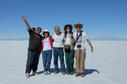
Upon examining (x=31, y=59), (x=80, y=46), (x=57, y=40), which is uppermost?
(x=57, y=40)

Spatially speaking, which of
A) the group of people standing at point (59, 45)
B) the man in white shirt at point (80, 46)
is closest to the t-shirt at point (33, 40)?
the group of people standing at point (59, 45)

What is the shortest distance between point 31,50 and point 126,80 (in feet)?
10.3

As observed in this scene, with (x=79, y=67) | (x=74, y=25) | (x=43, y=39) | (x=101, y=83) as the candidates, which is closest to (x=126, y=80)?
(x=101, y=83)

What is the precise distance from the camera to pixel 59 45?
8.76 m

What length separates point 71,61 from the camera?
8.79 metres

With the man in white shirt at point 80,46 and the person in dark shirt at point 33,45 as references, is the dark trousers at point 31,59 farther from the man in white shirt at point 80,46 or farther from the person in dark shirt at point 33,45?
the man in white shirt at point 80,46

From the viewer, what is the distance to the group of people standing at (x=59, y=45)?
27.9 feet

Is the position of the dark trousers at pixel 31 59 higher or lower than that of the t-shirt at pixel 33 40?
lower

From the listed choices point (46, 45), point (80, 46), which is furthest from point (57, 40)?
point (80, 46)

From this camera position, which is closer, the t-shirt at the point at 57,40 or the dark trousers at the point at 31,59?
the dark trousers at the point at 31,59

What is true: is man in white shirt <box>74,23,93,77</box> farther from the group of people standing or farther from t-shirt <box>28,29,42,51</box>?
t-shirt <box>28,29,42,51</box>

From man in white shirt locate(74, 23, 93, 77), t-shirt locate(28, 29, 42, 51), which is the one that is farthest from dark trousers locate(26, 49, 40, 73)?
man in white shirt locate(74, 23, 93, 77)

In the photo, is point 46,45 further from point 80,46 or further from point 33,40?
point 80,46

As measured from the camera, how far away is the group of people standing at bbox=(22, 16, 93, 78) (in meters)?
8.50
